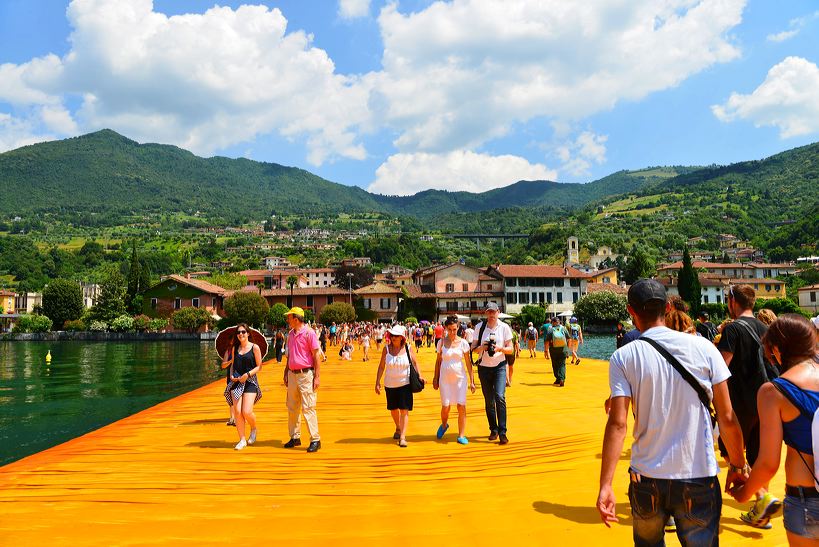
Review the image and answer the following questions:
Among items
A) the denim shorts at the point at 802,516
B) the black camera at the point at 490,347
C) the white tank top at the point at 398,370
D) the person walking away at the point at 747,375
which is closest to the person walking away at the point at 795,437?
the denim shorts at the point at 802,516

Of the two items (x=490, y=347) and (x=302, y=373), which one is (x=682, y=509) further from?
(x=302, y=373)

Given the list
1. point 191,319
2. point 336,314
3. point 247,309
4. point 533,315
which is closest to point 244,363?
point 336,314

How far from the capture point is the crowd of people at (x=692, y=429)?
105 inches

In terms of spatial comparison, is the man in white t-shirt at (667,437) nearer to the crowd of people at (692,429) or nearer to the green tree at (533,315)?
the crowd of people at (692,429)

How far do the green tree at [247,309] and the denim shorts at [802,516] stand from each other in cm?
5760

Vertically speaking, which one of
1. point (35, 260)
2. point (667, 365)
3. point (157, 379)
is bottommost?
point (157, 379)

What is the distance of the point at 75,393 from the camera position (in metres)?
18.0

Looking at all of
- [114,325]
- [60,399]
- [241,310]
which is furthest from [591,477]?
[114,325]

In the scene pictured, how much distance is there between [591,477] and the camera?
19.1 ft

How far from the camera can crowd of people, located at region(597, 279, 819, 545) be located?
2.66 meters

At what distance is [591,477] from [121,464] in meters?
5.30

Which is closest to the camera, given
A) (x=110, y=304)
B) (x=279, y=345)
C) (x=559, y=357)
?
(x=559, y=357)

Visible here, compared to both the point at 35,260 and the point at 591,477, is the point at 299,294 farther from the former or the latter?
the point at 35,260

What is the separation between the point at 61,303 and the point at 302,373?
3000 inches
